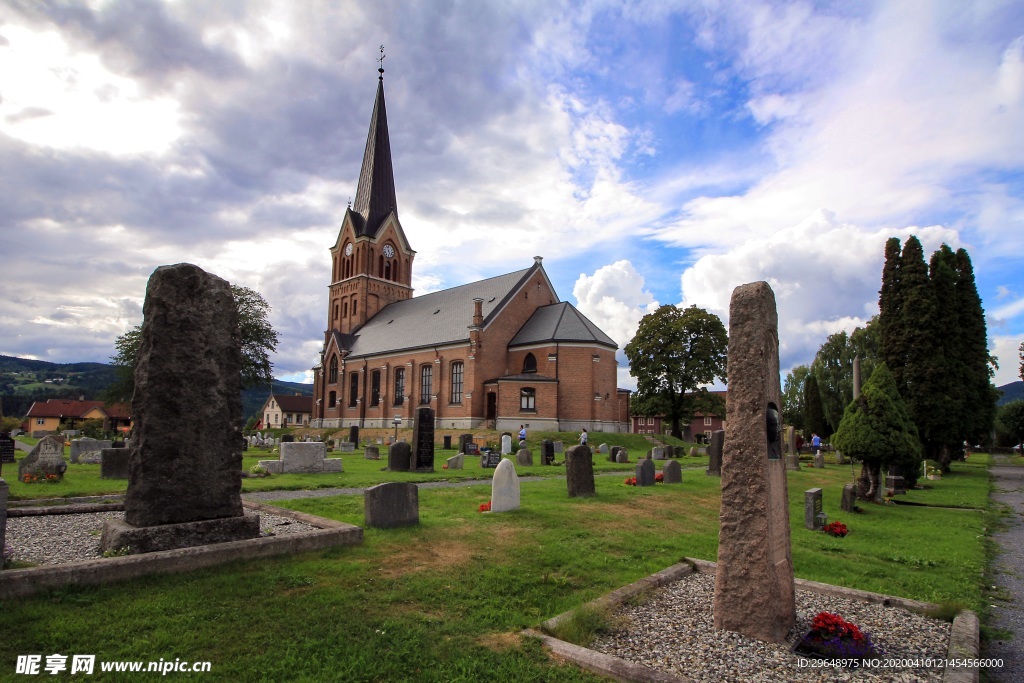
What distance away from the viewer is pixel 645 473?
15.5 meters

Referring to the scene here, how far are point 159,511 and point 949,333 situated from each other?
3239cm

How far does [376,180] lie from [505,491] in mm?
54887

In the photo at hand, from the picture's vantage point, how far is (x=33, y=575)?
513cm

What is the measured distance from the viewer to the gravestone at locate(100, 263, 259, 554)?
671 cm

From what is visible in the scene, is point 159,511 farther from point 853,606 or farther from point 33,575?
point 853,606

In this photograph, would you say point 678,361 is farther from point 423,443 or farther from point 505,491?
point 505,491

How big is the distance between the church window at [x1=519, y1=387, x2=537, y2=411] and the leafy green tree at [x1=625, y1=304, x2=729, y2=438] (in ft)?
30.0

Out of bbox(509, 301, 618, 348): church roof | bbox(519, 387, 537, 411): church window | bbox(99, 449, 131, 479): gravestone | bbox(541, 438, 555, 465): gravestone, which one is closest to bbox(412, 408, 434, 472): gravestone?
bbox(541, 438, 555, 465): gravestone

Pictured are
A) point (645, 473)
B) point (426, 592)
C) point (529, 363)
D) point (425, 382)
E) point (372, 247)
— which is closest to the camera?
point (426, 592)

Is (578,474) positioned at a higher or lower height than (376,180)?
lower

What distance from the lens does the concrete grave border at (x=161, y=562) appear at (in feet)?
16.8

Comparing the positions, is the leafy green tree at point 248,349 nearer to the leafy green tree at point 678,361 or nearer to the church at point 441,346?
the church at point 441,346

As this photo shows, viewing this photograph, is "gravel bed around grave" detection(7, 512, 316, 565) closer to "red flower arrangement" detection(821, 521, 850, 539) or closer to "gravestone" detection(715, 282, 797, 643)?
"gravestone" detection(715, 282, 797, 643)

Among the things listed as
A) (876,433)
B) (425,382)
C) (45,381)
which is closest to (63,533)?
(876,433)
